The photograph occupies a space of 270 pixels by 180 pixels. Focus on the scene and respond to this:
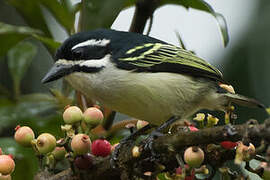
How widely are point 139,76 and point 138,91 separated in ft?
0.38

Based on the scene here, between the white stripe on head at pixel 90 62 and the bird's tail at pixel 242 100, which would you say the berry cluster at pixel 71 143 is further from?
the bird's tail at pixel 242 100

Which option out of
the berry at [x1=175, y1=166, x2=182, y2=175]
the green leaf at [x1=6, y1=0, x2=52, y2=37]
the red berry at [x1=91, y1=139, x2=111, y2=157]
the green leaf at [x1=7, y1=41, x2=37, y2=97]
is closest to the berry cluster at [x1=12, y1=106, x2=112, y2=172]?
the red berry at [x1=91, y1=139, x2=111, y2=157]

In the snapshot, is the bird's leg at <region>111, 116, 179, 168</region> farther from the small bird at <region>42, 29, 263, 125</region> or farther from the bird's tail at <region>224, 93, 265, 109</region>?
the bird's tail at <region>224, 93, 265, 109</region>

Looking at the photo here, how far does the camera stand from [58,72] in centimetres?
Result: 252

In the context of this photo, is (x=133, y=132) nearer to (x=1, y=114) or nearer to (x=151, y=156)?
(x=151, y=156)

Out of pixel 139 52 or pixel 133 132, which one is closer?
pixel 133 132

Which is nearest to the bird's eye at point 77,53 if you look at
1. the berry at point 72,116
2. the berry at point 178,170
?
the berry at point 72,116

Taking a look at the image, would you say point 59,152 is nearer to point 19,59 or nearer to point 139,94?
point 139,94

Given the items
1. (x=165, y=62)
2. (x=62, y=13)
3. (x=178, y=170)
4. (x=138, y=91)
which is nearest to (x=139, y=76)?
(x=138, y=91)

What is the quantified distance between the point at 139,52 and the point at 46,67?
9.10ft

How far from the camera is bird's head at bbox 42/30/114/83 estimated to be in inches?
99.2

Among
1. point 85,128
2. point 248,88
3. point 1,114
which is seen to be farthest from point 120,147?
point 248,88

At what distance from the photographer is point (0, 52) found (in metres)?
3.17

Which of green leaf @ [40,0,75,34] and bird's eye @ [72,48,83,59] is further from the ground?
green leaf @ [40,0,75,34]
